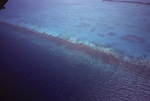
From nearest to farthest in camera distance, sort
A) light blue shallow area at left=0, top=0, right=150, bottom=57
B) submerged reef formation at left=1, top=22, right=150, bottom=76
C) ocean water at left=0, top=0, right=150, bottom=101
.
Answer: ocean water at left=0, top=0, right=150, bottom=101 < submerged reef formation at left=1, top=22, right=150, bottom=76 < light blue shallow area at left=0, top=0, right=150, bottom=57

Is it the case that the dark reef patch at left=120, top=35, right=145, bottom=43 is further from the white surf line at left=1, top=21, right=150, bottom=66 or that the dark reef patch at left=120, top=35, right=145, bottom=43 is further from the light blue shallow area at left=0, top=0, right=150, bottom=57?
the white surf line at left=1, top=21, right=150, bottom=66

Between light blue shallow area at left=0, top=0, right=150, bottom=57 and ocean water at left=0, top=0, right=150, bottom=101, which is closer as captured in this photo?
ocean water at left=0, top=0, right=150, bottom=101

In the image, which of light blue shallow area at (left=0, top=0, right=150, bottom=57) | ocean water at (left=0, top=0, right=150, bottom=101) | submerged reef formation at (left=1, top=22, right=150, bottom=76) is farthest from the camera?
light blue shallow area at (left=0, top=0, right=150, bottom=57)

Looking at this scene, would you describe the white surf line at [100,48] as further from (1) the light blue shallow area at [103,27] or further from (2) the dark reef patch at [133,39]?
(2) the dark reef patch at [133,39]

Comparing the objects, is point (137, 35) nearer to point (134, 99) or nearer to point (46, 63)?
point (134, 99)

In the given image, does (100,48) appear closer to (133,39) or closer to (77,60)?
(77,60)

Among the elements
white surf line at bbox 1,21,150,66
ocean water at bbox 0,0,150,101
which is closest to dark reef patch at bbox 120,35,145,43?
ocean water at bbox 0,0,150,101

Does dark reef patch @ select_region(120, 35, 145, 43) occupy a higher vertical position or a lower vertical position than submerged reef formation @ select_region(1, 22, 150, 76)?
higher

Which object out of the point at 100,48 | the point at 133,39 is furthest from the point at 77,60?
the point at 133,39
